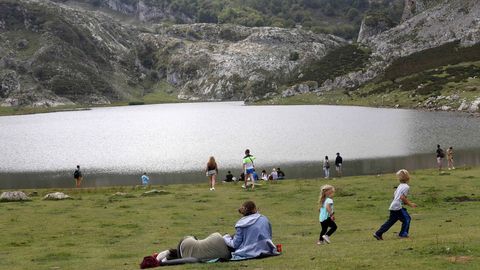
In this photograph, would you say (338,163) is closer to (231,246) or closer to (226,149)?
(226,149)

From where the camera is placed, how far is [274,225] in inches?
1160

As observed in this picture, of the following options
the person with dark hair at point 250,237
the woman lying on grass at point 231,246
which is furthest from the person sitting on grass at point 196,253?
the person with dark hair at point 250,237

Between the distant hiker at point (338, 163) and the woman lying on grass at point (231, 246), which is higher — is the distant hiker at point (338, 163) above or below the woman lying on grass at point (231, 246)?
above

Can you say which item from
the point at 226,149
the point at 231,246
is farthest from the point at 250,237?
the point at 226,149

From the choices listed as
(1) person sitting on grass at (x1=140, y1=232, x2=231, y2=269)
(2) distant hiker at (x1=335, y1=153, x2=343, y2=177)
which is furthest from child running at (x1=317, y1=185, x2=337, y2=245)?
(2) distant hiker at (x1=335, y1=153, x2=343, y2=177)

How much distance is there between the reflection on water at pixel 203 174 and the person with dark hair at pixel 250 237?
44.3 m

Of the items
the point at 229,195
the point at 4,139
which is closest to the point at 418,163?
the point at 229,195

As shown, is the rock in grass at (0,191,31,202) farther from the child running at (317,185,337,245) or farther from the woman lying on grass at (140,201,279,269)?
the child running at (317,185,337,245)

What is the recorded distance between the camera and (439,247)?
17.8 metres

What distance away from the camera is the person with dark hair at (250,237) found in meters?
18.7

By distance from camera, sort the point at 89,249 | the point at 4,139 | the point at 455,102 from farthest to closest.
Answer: the point at 455,102
the point at 4,139
the point at 89,249

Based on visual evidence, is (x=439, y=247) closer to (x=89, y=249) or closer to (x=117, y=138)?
(x=89, y=249)

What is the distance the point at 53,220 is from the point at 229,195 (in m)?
14.4

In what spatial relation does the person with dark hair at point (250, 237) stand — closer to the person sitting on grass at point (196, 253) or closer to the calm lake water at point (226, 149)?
the person sitting on grass at point (196, 253)
